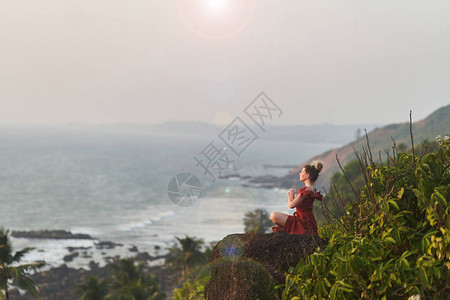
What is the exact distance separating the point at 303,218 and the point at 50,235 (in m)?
106

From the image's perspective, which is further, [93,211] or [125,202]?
[125,202]

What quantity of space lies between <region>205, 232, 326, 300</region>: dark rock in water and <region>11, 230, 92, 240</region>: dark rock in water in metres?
100

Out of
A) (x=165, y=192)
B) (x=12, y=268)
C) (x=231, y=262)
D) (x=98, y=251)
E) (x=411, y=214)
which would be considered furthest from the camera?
(x=165, y=192)

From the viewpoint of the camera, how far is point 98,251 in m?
88.5

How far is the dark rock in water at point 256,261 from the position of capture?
18.7 ft

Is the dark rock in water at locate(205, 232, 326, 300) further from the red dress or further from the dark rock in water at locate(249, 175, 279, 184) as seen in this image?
the dark rock in water at locate(249, 175, 279, 184)

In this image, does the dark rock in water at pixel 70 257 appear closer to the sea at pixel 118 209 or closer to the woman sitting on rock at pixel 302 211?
the sea at pixel 118 209

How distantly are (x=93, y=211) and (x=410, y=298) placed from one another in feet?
465

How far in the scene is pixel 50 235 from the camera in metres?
102

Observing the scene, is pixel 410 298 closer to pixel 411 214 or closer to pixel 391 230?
pixel 391 230

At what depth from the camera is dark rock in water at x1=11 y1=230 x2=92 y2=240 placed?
3910 inches

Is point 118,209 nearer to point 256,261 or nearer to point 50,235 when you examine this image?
point 50,235


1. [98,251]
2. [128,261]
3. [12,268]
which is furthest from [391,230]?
[98,251]

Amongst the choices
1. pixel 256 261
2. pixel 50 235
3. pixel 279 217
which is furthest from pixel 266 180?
pixel 256 261
